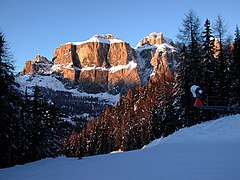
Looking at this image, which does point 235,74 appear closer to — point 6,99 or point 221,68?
point 221,68

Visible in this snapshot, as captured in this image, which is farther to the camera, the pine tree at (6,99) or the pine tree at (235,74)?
the pine tree at (235,74)

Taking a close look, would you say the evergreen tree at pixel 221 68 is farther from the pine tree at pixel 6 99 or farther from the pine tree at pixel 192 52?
the pine tree at pixel 6 99

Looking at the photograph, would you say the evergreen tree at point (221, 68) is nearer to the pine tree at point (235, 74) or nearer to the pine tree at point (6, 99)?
the pine tree at point (235, 74)

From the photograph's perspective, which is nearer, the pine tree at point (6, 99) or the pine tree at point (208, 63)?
the pine tree at point (6, 99)

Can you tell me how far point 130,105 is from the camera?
64625mm

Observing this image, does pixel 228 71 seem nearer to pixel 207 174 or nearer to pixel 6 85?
pixel 6 85

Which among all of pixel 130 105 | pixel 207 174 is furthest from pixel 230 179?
pixel 130 105

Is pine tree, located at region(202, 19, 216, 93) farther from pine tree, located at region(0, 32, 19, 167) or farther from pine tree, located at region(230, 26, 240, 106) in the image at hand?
pine tree, located at region(0, 32, 19, 167)

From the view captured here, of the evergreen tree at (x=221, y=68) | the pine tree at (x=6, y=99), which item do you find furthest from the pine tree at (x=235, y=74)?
the pine tree at (x=6, y=99)

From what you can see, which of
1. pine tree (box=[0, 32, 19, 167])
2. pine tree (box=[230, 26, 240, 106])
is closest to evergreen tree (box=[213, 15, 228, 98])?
pine tree (box=[230, 26, 240, 106])

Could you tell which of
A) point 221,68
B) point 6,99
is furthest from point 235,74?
point 6,99

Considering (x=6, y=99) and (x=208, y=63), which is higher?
(x=208, y=63)

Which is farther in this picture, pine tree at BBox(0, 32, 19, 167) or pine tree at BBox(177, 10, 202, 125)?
pine tree at BBox(177, 10, 202, 125)

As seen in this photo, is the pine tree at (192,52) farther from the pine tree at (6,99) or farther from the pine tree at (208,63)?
the pine tree at (6,99)
